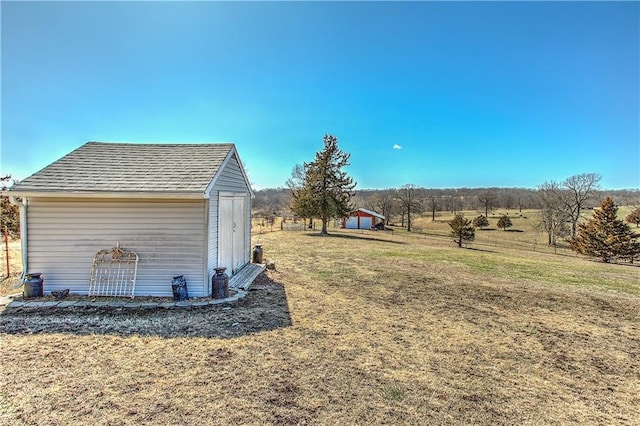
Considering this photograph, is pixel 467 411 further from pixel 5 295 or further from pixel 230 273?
pixel 5 295

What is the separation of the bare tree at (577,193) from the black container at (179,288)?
4015 centimetres

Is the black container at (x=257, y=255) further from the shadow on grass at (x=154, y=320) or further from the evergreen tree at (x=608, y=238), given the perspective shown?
the evergreen tree at (x=608, y=238)

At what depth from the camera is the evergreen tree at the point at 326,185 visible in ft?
81.0

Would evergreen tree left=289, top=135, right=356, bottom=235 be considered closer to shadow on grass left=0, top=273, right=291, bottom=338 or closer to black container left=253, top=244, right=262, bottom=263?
black container left=253, top=244, right=262, bottom=263

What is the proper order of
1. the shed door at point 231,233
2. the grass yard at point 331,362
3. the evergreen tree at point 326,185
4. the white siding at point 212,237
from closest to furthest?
the grass yard at point 331,362
the white siding at point 212,237
the shed door at point 231,233
the evergreen tree at point 326,185

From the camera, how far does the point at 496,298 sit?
25.3 ft

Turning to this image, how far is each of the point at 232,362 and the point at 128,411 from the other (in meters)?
1.28

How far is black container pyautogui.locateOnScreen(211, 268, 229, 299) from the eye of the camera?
6.83 metres

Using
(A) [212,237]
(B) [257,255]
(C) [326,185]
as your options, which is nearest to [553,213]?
(C) [326,185]

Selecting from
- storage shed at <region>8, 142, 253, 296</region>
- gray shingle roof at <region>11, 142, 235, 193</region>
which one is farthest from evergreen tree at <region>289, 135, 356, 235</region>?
storage shed at <region>8, 142, 253, 296</region>

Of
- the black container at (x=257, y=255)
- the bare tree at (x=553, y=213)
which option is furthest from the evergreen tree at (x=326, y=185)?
the bare tree at (x=553, y=213)

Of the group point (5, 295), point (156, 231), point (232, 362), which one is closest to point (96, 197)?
point (156, 231)

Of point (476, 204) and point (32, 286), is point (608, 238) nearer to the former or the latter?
point (32, 286)

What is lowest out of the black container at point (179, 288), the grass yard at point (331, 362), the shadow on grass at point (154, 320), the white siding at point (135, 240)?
the grass yard at point (331, 362)
